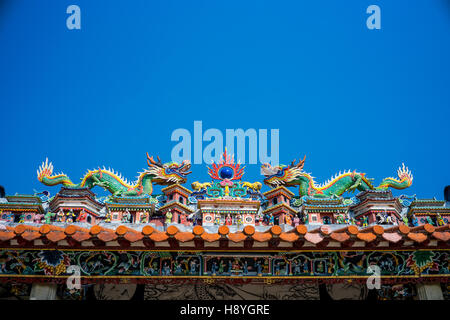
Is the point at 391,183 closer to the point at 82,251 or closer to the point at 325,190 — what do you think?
the point at 325,190

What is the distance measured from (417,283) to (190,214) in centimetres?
746

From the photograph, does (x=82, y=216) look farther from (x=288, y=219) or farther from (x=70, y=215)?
(x=288, y=219)

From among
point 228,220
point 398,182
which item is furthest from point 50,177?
point 398,182

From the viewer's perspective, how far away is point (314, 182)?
1307cm

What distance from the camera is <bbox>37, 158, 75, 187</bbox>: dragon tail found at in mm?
12898

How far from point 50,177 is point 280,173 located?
7423mm

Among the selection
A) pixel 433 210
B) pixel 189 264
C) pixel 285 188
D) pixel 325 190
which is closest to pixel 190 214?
pixel 285 188

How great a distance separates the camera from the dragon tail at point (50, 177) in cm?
1290

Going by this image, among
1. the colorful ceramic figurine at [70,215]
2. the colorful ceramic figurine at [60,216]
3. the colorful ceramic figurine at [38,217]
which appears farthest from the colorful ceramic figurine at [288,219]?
the colorful ceramic figurine at [38,217]

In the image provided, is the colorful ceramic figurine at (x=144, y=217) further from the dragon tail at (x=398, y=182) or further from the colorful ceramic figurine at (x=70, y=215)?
the dragon tail at (x=398, y=182)

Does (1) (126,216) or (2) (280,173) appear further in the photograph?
(2) (280,173)

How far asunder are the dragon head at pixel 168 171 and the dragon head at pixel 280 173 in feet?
8.37

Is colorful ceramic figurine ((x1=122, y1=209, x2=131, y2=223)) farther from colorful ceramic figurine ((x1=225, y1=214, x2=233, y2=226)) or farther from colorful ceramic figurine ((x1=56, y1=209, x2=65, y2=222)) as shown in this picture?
colorful ceramic figurine ((x1=225, y1=214, x2=233, y2=226))
